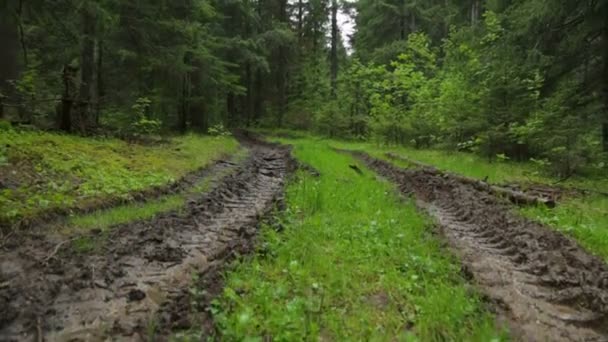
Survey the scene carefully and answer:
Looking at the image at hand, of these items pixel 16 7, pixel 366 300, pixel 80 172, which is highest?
pixel 16 7

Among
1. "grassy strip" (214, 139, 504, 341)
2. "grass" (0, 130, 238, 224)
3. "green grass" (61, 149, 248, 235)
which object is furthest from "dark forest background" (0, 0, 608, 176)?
"grassy strip" (214, 139, 504, 341)

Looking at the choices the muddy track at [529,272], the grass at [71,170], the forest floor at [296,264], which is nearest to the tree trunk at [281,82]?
the grass at [71,170]

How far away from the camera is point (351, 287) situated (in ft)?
13.4

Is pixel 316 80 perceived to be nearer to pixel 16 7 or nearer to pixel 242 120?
pixel 242 120

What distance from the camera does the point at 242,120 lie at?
110 ft

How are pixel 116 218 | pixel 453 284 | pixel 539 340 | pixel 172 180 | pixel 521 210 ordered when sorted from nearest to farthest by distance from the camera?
pixel 539 340 → pixel 453 284 → pixel 116 218 → pixel 521 210 → pixel 172 180

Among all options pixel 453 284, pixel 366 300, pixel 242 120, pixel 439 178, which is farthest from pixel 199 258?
pixel 242 120

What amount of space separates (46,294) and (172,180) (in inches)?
199

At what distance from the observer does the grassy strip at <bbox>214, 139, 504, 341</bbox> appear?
10.5 ft

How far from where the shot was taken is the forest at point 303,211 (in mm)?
3346

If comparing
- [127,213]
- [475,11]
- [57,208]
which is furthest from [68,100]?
[475,11]

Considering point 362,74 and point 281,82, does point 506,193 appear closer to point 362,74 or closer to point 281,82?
point 362,74

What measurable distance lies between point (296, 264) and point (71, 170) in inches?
205

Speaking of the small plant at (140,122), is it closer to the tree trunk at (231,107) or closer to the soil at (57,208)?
the soil at (57,208)
